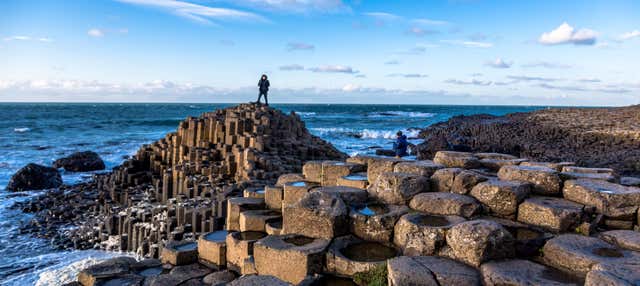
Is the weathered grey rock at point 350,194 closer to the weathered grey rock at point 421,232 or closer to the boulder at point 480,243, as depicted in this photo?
the weathered grey rock at point 421,232

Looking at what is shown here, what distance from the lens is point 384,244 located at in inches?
218

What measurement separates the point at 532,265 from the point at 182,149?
554 inches

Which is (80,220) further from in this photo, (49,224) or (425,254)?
(425,254)

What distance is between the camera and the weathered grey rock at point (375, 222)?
5.52 m

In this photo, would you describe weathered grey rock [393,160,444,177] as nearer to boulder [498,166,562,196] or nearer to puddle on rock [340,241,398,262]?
boulder [498,166,562,196]

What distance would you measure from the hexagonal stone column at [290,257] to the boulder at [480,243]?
5.40ft

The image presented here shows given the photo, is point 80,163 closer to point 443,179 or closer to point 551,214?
point 443,179

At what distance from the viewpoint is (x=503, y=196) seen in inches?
215

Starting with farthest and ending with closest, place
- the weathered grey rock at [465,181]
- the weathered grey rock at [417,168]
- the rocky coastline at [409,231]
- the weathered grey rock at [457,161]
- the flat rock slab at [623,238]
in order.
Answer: the weathered grey rock at [457,161], the weathered grey rock at [417,168], the weathered grey rock at [465,181], the flat rock slab at [623,238], the rocky coastline at [409,231]

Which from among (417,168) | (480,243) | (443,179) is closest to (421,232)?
(480,243)

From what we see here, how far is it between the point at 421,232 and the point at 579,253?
5.35ft

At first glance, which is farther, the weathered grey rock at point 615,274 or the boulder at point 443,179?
the boulder at point 443,179

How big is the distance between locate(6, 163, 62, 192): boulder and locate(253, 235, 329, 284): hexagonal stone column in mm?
14806

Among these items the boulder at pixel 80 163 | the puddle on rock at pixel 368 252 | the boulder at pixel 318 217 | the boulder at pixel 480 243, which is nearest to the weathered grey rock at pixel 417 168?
the boulder at pixel 318 217
